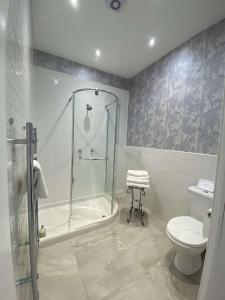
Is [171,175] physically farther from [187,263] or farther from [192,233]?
[187,263]

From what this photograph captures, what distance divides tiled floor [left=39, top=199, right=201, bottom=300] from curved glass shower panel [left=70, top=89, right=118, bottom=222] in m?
0.75

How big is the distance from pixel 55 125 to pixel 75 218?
1520mm

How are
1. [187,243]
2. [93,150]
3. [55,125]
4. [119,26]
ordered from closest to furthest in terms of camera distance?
1. [187,243]
2. [119,26]
3. [55,125]
4. [93,150]

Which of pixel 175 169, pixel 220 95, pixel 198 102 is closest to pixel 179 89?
pixel 198 102

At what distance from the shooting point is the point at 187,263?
1331mm

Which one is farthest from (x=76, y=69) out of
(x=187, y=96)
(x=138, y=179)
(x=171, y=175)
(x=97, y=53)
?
(x=171, y=175)

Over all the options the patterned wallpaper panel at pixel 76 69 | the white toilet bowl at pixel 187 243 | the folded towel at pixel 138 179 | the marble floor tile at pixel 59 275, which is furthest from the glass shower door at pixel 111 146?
the white toilet bowl at pixel 187 243

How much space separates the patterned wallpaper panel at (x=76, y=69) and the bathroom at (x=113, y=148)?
17mm

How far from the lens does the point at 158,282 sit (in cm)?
124

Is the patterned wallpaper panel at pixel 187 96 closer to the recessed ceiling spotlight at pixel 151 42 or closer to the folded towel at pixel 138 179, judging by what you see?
the recessed ceiling spotlight at pixel 151 42

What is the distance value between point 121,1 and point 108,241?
2.58 m

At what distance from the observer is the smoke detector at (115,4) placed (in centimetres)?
134

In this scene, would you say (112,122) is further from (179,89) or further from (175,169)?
(175,169)

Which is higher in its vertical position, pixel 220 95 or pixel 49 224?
pixel 220 95
